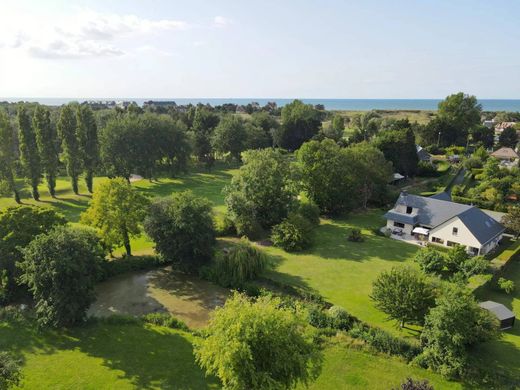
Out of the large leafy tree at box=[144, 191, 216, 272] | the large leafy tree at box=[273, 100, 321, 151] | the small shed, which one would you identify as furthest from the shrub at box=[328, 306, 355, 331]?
the large leafy tree at box=[273, 100, 321, 151]

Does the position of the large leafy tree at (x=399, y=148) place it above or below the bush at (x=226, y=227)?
above

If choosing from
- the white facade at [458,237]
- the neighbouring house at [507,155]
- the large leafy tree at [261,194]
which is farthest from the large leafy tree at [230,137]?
the neighbouring house at [507,155]

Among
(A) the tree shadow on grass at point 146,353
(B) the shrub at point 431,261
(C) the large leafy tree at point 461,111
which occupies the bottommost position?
(A) the tree shadow on grass at point 146,353

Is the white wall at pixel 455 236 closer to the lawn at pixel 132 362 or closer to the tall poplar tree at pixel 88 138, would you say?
the lawn at pixel 132 362

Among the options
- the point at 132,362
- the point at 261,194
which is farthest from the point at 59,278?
the point at 261,194

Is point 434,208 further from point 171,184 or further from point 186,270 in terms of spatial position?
point 171,184

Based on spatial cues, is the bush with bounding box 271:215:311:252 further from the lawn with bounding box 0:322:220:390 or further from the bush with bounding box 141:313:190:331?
the lawn with bounding box 0:322:220:390

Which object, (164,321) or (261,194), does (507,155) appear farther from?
(164,321)
